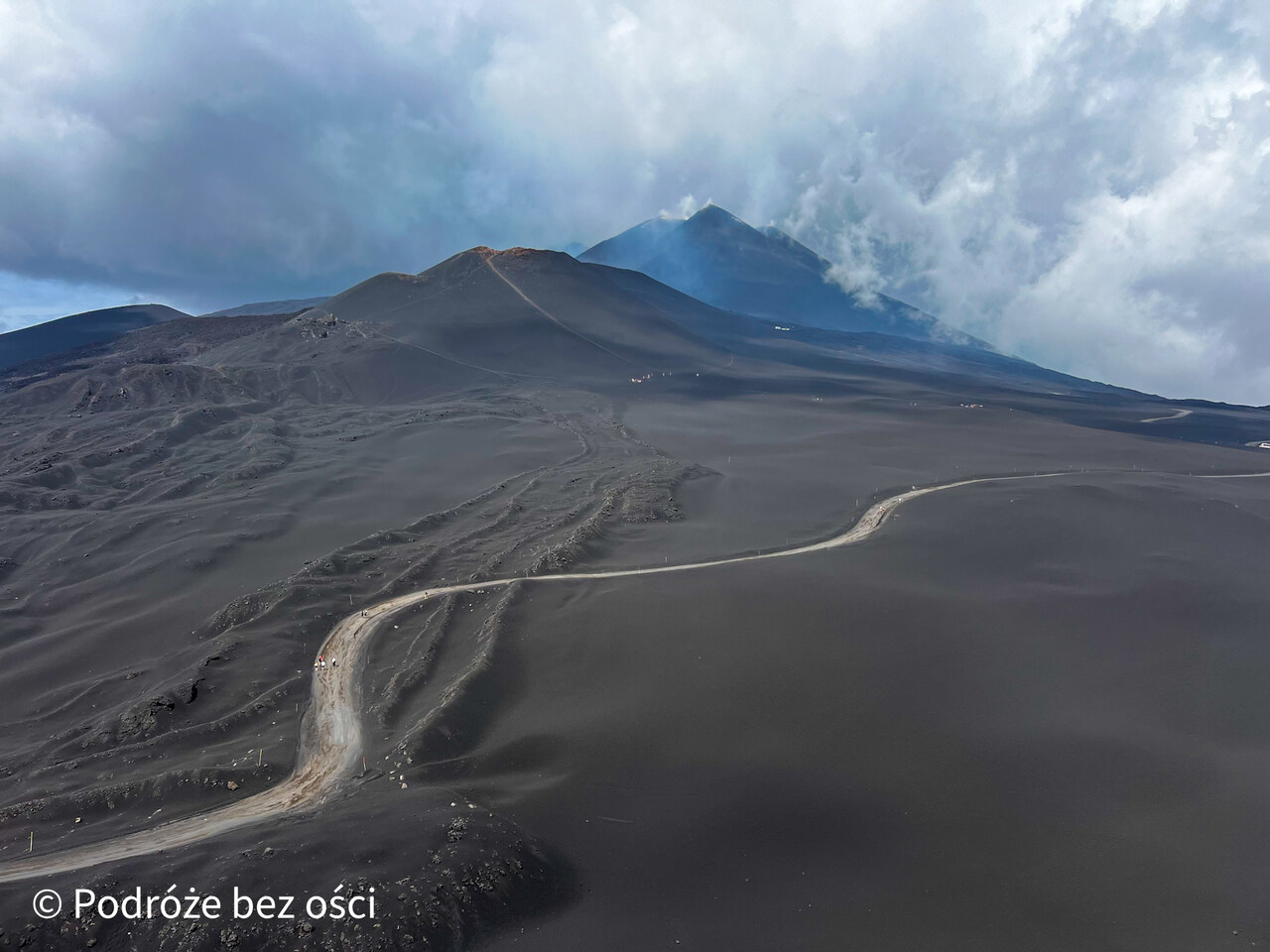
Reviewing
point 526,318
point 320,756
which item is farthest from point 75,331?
point 320,756

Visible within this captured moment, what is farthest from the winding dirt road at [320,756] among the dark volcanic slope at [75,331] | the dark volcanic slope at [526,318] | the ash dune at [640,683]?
the dark volcanic slope at [75,331]

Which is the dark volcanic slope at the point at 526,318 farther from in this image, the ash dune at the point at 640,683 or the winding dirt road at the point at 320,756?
the winding dirt road at the point at 320,756

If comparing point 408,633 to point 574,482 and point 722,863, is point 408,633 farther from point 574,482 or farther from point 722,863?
point 574,482

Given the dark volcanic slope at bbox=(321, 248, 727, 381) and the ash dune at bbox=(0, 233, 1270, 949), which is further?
the dark volcanic slope at bbox=(321, 248, 727, 381)

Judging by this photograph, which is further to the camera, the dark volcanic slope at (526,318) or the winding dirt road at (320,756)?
the dark volcanic slope at (526,318)

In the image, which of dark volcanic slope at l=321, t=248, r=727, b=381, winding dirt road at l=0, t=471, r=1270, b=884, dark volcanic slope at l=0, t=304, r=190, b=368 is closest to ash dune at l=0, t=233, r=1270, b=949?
winding dirt road at l=0, t=471, r=1270, b=884

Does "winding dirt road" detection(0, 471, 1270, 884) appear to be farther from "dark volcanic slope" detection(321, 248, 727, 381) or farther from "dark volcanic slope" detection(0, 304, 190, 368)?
"dark volcanic slope" detection(0, 304, 190, 368)
